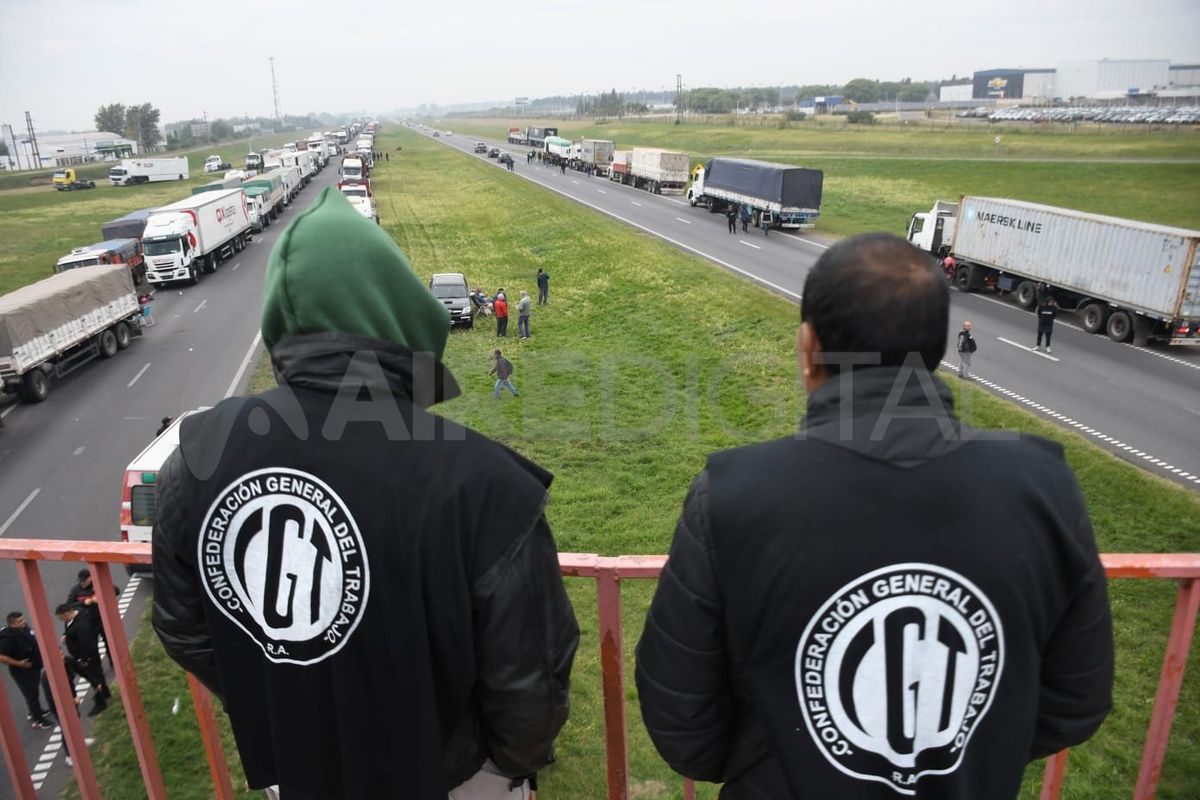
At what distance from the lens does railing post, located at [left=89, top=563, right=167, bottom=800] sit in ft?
9.82

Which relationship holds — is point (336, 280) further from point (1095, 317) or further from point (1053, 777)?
point (1095, 317)

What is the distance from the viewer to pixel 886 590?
1814mm

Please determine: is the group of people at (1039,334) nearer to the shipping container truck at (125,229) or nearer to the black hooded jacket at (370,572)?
the black hooded jacket at (370,572)

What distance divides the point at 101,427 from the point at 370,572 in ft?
67.0

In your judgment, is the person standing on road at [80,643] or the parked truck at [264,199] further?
the parked truck at [264,199]

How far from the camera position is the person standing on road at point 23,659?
7.96m

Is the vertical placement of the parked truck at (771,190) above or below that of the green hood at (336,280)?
below

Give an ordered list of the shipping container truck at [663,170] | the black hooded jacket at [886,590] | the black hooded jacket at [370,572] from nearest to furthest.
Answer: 1. the black hooded jacket at [886,590]
2. the black hooded jacket at [370,572]
3. the shipping container truck at [663,170]

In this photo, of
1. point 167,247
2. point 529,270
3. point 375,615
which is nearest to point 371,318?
point 375,615

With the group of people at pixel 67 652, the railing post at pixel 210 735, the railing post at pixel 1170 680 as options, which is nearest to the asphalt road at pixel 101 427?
the group of people at pixel 67 652

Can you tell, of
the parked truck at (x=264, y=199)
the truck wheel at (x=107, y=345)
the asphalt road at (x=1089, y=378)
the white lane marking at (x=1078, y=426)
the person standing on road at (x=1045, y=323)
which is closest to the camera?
the white lane marking at (x=1078, y=426)

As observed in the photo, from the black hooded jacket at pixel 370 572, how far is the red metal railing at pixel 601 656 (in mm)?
450

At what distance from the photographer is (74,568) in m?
13.0

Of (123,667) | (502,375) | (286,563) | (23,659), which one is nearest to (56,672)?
(123,667)
